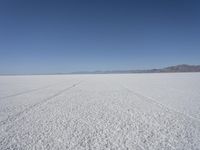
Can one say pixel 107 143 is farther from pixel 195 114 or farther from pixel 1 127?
pixel 195 114

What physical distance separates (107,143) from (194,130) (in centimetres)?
183

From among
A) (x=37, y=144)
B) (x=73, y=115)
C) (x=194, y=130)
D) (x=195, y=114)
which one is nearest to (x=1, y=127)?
(x=37, y=144)

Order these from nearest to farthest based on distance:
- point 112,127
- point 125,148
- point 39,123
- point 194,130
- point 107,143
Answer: point 125,148 < point 107,143 < point 194,130 < point 112,127 < point 39,123

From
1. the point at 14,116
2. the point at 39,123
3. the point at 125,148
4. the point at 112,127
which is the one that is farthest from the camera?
the point at 14,116

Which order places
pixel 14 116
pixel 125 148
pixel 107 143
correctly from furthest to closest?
pixel 14 116
pixel 107 143
pixel 125 148

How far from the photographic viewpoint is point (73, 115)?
4234mm

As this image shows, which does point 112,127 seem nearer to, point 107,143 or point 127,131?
point 127,131

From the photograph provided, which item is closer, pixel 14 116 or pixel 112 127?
Result: pixel 112 127

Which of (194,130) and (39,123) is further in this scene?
(39,123)

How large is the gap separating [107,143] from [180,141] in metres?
1.26

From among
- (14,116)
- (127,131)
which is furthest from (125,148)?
(14,116)

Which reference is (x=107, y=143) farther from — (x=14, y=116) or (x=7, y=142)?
(x=14, y=116)

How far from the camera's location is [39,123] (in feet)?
11.8

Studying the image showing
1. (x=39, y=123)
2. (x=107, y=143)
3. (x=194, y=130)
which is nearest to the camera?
(x=107, y=143)
